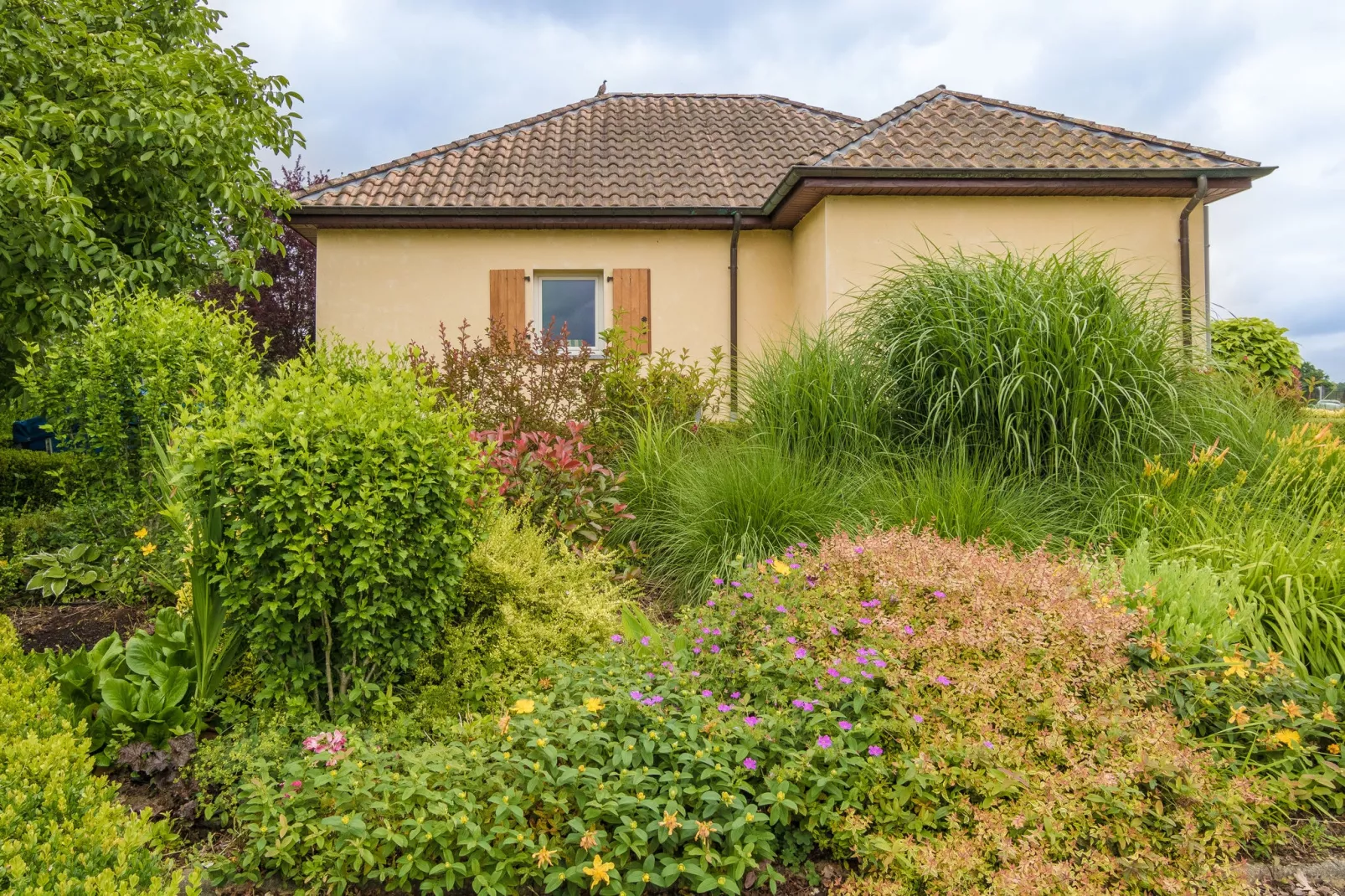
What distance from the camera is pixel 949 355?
5363mm

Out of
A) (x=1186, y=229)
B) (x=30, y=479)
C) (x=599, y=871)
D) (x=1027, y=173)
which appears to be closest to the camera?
(x=599, y=871)

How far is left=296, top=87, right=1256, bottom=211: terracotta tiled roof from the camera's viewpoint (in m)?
8.46

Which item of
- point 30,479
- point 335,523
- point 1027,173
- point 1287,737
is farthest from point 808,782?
point 30,479

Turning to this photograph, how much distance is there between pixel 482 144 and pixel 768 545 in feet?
31.3

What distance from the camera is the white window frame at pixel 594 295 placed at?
9.98m

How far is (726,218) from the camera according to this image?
9.66m

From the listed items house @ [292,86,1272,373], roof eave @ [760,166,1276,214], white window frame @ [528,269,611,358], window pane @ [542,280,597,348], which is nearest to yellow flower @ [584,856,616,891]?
house @ [292,86,1272,373]

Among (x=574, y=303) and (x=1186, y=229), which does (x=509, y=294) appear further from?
(x=1186, y=229)

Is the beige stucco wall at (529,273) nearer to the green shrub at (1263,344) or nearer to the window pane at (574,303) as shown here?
the window pane at (574,303)

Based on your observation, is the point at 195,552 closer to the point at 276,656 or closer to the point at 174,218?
the point at 276,656

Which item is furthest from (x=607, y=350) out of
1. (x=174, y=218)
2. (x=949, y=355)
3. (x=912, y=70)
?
(x=912, y=70)

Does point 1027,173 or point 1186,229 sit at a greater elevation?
point 1027,173

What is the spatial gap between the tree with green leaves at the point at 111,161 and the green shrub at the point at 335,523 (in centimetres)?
381

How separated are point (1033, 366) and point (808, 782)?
368 cm
